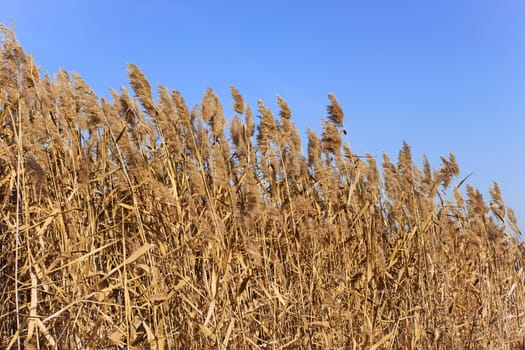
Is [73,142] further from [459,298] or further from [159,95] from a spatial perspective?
[459,298]

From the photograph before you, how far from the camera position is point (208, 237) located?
212 cm

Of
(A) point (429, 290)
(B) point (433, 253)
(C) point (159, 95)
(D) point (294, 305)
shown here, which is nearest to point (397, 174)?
(B) point (433, 253)

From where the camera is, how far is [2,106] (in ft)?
11.6

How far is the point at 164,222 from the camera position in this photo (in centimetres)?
256

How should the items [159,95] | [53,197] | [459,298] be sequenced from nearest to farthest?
[159,95] < [53,197] < [459,298]

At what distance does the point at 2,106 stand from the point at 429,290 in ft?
8.58

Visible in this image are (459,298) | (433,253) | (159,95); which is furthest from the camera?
(459,298)

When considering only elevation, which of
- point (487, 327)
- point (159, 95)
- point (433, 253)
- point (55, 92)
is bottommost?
point (487, 327)

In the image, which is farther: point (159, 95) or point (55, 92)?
point (55, 92)

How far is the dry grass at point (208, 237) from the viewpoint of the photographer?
2309 mm

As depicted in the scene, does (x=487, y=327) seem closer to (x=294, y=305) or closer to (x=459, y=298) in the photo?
(x=459, y=298)

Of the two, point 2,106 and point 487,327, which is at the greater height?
point 2,106

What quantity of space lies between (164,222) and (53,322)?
587 mm

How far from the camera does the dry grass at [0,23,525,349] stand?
2309 millimetres
